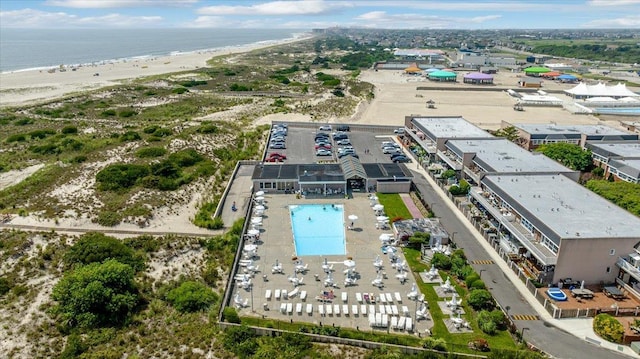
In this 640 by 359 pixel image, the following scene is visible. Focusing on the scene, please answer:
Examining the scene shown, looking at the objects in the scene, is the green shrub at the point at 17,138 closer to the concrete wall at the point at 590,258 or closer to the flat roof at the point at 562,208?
the flat roof at the point at 562,208

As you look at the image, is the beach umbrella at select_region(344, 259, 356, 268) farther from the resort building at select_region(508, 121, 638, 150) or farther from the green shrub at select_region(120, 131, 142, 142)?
the green shrub at select_region(120, 131, 142, 142)

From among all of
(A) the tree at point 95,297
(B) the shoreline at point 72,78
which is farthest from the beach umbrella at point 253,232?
(B) the shoreline at point 72,78

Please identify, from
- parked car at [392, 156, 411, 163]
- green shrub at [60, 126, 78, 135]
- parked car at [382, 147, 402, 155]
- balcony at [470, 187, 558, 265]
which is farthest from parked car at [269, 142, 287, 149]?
green shrub at [60, 126, 78, 135]

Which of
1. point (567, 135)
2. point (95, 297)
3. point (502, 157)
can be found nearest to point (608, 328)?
point (502, 157)

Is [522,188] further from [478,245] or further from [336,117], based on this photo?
[336,117]

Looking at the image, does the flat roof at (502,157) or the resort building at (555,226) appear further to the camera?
the flat roof at (502,157)
